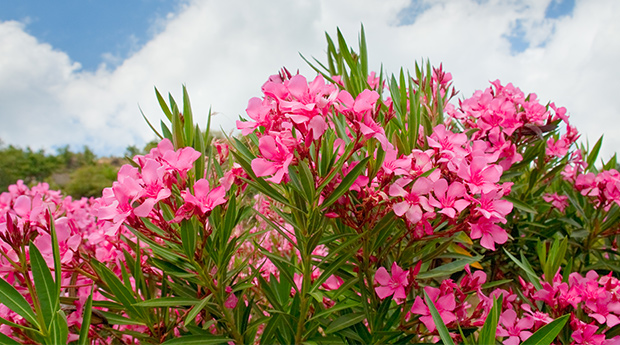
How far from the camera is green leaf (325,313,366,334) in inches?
37.7

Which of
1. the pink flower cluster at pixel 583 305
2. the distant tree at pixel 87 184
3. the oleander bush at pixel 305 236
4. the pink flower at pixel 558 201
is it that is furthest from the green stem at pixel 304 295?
the distant tree at pixel 87 184

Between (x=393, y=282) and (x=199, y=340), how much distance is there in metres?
0.45

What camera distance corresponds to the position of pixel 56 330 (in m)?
0.73

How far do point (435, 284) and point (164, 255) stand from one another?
0.88 m

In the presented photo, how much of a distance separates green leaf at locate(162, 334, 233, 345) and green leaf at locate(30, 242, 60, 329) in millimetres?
229

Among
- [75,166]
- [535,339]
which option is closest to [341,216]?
[535,339]

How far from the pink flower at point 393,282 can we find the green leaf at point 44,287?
654mm

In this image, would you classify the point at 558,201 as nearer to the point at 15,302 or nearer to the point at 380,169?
the point at 380,169

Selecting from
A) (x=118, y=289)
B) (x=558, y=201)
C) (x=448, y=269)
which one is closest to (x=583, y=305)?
(x=448, y=269)

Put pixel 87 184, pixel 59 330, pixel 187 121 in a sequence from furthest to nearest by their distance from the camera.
Result: pixel 87 184 < pixel 187 121 < pixel 59 330

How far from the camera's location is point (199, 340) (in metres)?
0.89

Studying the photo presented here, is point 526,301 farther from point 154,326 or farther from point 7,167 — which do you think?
point 7,167

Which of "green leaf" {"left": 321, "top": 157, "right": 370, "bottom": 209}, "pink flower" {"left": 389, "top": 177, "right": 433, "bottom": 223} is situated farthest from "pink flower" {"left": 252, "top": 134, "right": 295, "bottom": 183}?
"pink flower" {"left": 389, "top": 177, "right": 433, "bottom": 223}

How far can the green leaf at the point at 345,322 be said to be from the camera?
957mm
